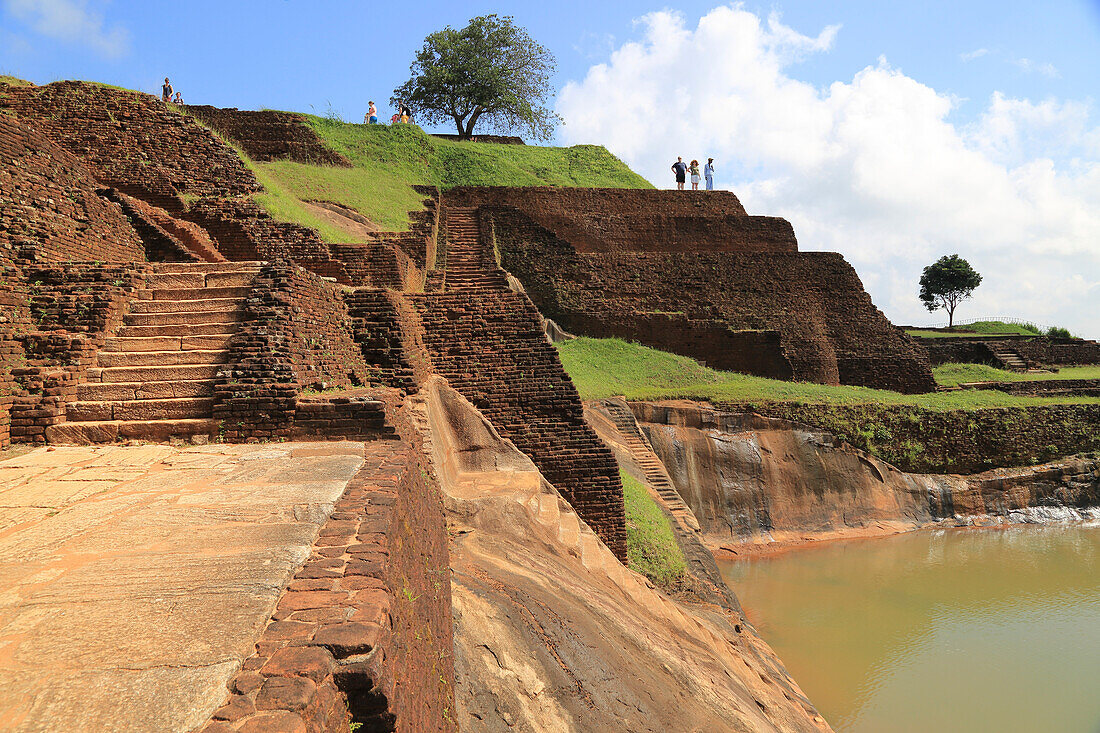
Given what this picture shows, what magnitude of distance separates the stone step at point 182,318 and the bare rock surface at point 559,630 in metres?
2.09

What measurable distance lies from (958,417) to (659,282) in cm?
861

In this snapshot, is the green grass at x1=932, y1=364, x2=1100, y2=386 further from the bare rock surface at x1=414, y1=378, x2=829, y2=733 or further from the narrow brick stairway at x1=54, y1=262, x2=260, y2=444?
the narrow brick stairway at x1=54, y1=262, x2=260, y2=444

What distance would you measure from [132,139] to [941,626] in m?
16.7

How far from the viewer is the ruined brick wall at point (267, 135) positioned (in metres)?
19.2

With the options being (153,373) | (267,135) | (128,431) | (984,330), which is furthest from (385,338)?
(984,330)

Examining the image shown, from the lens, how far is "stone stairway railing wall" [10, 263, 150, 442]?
4988 mm

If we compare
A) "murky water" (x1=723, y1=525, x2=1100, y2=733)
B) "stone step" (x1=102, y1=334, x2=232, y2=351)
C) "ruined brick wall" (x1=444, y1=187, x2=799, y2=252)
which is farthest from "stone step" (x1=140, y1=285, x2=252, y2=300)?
"ruined brick wall" (x1=444, y1=187, x2=799, y2=252)

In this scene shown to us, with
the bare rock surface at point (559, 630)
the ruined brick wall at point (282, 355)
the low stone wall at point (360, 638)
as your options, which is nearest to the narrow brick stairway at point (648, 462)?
the bare rock surface at point (559, 630)

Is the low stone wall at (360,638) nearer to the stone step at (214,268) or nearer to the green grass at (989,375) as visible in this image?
the stone step at (214,268)

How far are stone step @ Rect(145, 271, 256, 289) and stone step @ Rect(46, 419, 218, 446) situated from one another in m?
1.94

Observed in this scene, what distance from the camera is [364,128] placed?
72.8 ft

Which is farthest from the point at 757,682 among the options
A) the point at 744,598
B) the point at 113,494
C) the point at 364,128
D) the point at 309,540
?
the point at 364,128

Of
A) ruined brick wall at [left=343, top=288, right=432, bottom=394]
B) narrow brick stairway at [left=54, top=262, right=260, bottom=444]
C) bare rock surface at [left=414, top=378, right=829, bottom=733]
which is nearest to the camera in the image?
bare rock surface at [left=414, top=378, right=829, bottom=733]

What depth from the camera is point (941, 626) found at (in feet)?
32.6
